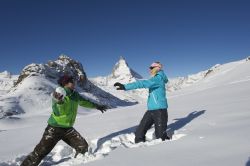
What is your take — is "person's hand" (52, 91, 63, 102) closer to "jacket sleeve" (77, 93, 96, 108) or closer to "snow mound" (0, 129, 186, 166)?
"jacket sleeve" (77, 93, 96, 108)

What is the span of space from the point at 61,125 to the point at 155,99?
7.78 ft

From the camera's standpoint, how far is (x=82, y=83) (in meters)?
104

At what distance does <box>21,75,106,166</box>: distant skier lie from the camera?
6742mm

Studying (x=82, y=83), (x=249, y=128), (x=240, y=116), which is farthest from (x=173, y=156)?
(x=82, y=83)

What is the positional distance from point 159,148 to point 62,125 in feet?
6.77

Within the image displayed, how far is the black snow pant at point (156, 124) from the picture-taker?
25.4 feet

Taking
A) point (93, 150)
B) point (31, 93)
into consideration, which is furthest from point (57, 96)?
point (31, 93)

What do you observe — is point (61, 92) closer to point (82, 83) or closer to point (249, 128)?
point (249, 128)

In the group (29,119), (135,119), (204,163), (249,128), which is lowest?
(204,163)

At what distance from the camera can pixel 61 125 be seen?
6930 millimetres

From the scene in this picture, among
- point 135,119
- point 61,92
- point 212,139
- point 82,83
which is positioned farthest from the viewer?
point 82,83

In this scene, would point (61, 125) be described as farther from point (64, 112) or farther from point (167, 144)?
point (167, 144)

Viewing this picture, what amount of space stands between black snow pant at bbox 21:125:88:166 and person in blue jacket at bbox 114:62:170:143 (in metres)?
1.53

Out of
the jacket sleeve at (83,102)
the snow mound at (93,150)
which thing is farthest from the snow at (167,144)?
the jacket sleeve at (83,102)
